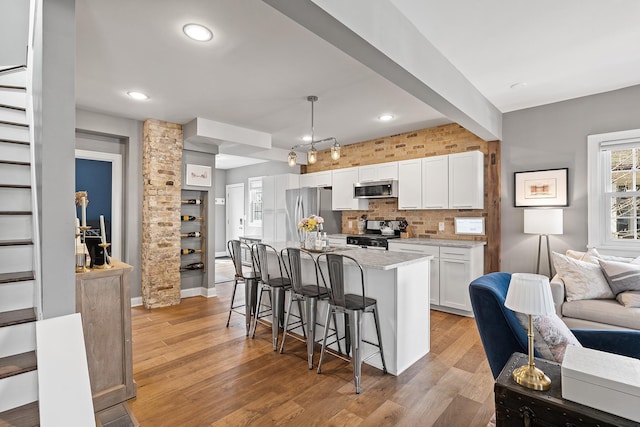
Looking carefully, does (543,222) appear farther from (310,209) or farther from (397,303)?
(310,209)

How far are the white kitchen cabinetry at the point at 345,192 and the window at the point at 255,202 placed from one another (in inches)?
124

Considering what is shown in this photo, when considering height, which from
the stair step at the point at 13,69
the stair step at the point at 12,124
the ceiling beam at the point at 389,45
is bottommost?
the stair step at the point at 12,124

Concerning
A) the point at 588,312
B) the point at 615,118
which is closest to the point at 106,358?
the point at 588,312

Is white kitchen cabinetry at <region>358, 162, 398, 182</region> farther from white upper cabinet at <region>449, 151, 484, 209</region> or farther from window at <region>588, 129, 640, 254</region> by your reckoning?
window at <region>588, 129, 640, 254</region>

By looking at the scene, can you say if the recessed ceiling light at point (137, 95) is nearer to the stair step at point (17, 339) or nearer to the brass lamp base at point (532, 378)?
the stair step at point (17, 339)

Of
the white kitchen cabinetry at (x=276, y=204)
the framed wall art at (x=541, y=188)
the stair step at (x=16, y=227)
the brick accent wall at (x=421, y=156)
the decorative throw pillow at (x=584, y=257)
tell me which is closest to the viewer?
the stair step at (x=16, y=227)

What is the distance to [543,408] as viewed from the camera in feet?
4.37

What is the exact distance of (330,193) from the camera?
6441 mm

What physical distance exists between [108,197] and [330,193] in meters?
3.77

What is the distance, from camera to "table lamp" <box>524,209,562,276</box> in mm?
3680

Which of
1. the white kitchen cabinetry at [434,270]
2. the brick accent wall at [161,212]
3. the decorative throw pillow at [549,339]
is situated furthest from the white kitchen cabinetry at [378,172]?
the decorative throw pillow at [549,339]

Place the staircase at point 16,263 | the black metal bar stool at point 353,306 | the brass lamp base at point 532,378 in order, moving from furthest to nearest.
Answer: the black metal bar stool at point 353,306
the staircase at point 16,263
the brass lamp base at point 532,378

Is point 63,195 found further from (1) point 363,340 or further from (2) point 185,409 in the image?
(1) point 363,340

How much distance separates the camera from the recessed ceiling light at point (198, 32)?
232 centimetres
